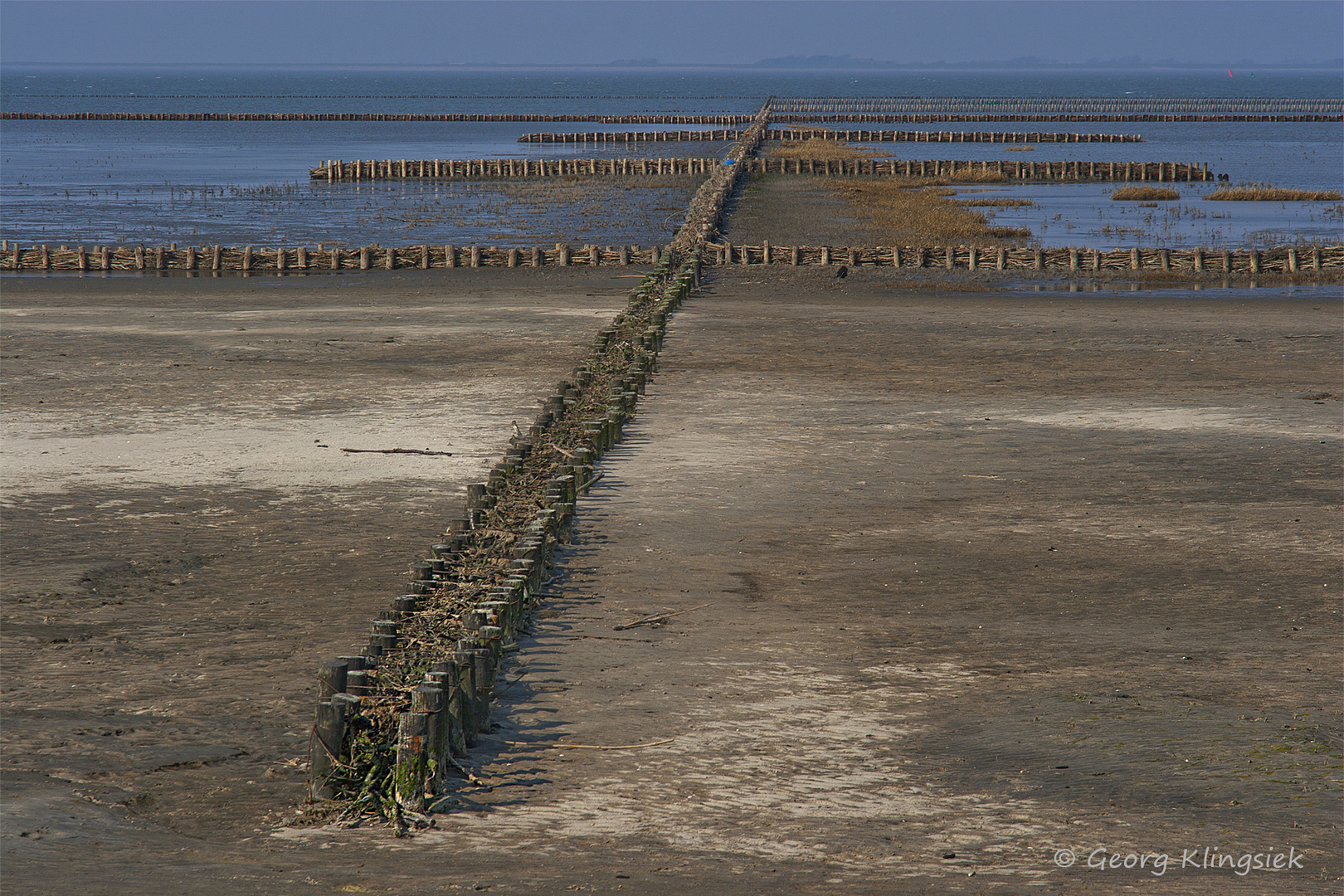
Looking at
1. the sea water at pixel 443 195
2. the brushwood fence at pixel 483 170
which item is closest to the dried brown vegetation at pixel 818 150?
the sea water at pixel 443 195

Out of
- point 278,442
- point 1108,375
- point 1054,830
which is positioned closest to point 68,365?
point 278,442

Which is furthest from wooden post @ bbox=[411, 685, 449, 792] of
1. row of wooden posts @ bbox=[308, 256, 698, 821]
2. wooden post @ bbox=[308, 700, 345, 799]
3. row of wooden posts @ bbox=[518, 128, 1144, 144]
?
row of wooden posts @ bbox=[518, 128, 1144, 144]

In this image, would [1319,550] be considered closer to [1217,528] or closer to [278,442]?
[1217,528]

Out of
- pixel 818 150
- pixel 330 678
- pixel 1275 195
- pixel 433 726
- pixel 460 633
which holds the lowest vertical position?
pixel 460 633

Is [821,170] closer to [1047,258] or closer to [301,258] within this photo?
[1047,258]

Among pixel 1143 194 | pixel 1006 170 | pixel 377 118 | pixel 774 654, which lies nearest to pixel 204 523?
pixel 774 654

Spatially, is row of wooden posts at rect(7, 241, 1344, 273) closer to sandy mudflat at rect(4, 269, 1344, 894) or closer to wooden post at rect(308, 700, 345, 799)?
sandy mudflat at rect(4, 269, 1344, 894)
